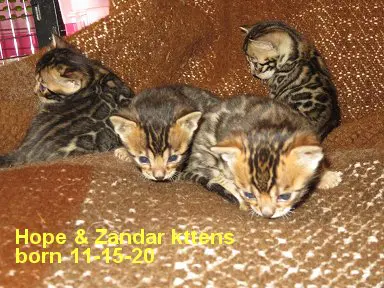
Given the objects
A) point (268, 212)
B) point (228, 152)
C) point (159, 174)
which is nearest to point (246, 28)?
point (159, 174)

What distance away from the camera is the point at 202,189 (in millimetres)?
2133

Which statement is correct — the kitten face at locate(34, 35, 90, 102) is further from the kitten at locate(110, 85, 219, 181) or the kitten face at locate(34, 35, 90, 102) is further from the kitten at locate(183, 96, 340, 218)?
the kitten at locate(183, 96, 340, 218)

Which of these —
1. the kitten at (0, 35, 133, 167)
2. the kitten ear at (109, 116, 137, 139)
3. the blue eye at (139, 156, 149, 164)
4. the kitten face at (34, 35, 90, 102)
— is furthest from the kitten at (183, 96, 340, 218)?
the kitten face at (34, 35, 90, 102)

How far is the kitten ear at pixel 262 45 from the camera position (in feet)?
10.3

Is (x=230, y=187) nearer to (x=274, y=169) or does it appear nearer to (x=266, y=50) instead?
(x=274, y=169)

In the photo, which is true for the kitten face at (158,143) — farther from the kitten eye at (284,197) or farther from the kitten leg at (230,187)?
the kitten eye at (284,197)

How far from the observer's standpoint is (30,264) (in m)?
1.51

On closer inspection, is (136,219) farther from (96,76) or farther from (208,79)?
(208,79)

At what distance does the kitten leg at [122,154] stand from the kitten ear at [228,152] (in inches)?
22.0

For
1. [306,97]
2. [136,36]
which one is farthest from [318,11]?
[136,36]

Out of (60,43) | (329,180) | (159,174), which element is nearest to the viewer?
(329,180)

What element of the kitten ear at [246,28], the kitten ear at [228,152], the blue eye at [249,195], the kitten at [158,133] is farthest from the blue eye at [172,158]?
the kitten ear at [246,28]

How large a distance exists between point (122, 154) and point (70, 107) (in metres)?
0.47

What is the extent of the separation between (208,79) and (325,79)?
0.71 metres
